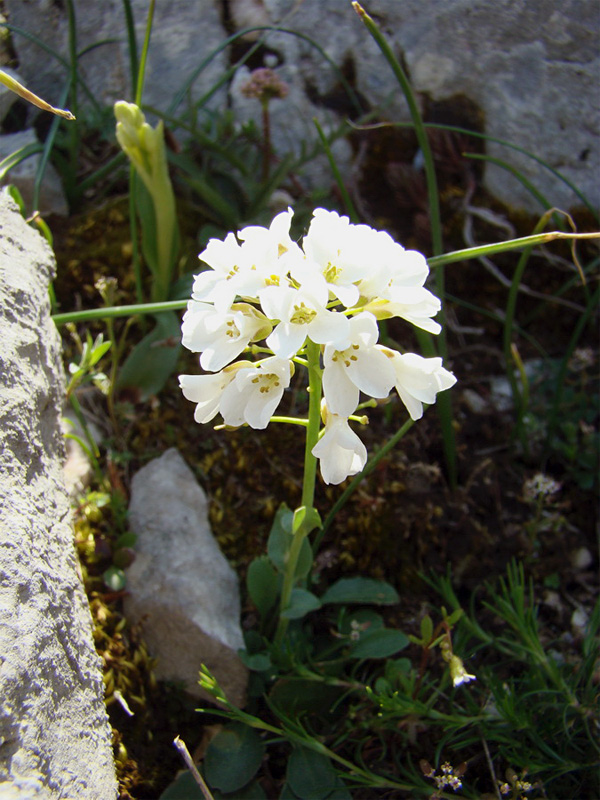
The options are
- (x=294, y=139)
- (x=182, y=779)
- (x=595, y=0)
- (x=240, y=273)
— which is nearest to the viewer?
(x=240, y=273)

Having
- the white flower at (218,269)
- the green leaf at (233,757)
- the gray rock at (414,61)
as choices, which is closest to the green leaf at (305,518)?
the white flower at (218,269)

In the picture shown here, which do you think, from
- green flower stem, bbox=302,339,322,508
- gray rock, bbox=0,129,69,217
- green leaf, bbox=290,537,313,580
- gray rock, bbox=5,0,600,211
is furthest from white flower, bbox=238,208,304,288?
gray rock, bbox=5,0,600,211

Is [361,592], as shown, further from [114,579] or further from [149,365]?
[149,365]

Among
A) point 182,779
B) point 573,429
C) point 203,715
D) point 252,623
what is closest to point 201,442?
point 252,623

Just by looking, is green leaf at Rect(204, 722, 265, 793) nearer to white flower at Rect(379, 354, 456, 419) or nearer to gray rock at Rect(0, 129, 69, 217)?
white flower at Rect(379, 354, 456, 419)

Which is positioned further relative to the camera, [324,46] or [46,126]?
[324,46]

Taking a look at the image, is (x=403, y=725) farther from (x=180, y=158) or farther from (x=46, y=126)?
(x=46, y=126)

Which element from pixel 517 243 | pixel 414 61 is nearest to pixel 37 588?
pixel 517 243
